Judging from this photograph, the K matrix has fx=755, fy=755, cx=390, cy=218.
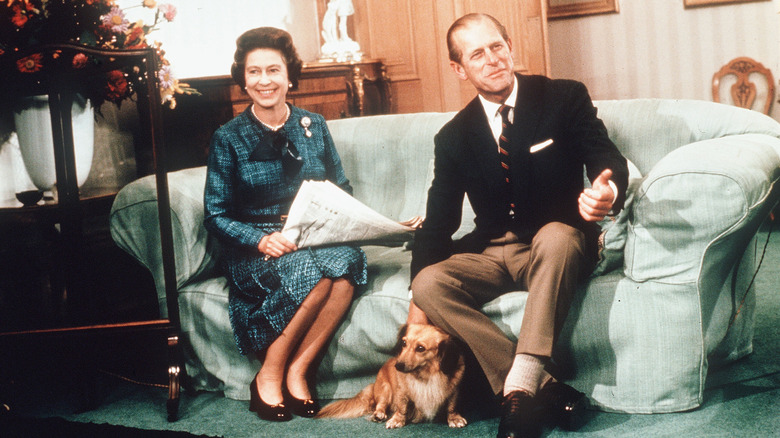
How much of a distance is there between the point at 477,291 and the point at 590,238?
12.3 inches

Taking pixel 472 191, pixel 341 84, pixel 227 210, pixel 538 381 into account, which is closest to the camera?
pixel 538 381

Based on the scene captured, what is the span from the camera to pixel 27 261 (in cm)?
246

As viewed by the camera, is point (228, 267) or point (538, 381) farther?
point (228, 267)

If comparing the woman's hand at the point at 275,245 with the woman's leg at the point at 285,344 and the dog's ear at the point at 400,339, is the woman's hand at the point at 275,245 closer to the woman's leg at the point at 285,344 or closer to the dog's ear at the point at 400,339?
the woman's leg at the point at 285,344

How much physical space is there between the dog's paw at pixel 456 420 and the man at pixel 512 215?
0.15 metres

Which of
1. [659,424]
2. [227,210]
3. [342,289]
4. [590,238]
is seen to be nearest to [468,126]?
[590,238]

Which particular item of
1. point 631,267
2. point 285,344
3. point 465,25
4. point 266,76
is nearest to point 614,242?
point 631,267

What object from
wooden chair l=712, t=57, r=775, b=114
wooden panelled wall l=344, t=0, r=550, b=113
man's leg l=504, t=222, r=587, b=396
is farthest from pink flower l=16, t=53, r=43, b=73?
wooden chair l=712, t=57, r=775, b=114

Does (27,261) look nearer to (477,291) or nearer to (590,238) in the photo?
(477,291)

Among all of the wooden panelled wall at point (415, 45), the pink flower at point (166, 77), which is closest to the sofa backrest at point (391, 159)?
the pink flower at point (166, 77)

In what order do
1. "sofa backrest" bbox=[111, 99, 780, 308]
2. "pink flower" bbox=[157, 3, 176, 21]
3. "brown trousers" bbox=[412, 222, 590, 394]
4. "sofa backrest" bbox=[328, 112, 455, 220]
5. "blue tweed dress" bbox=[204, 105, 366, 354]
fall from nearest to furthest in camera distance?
"brown trousers" bbox=[412, 222, 590, 394], "blue tweed dress" bbox=[204, 105, 366, 354], "sofa backrest" bbox=[111, 99, 780, 308], "pink flower" bbox=[157, 3, 176, 21], "sofa backrest" bbox=[328, 112, 455, 220]

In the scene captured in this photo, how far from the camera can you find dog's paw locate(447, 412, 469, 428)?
1873 mm

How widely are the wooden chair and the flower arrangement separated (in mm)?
3514

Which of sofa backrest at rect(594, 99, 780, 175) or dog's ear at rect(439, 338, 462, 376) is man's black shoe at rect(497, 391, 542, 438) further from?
sofa backrest at rect(594, 99, 780, 175)
